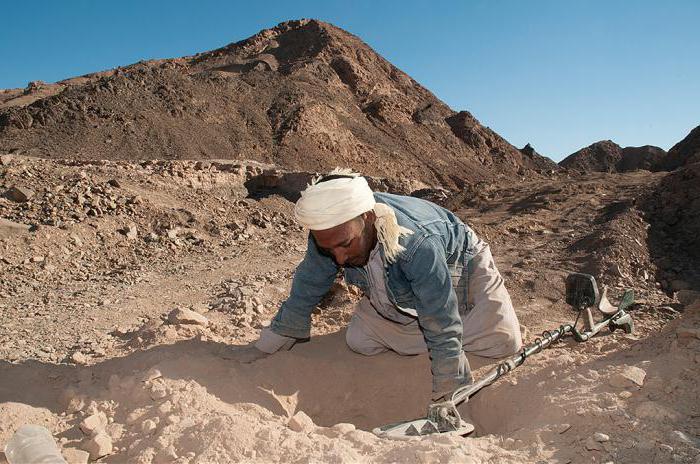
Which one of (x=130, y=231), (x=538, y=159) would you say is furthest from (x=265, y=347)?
(x=538, y=159)

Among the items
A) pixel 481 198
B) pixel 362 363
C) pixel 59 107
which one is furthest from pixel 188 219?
pixel 59 107

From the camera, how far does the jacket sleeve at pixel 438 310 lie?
2.42 m

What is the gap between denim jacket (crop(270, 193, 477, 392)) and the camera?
8.00 feet

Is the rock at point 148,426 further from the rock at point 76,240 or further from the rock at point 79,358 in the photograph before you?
the rock at point 76,240

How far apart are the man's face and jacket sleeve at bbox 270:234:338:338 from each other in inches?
14.5

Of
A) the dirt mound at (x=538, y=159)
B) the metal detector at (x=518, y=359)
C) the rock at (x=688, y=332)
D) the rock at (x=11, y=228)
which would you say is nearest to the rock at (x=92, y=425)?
the metal detector at (x=518, y=359)

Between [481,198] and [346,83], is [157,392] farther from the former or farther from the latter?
[346,83]

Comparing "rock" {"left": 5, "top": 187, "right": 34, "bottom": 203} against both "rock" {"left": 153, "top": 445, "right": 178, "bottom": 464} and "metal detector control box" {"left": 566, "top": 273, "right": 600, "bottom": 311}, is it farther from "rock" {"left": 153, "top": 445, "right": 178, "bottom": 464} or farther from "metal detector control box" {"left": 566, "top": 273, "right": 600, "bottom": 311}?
"metal detector control box" {"left": 566, "top": 273, "right": 600, "bottom": 311}

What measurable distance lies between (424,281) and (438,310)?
5.9 inches

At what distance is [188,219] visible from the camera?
7.49 m

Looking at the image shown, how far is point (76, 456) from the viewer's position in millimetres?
2029

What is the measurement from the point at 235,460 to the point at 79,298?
3.42 metres

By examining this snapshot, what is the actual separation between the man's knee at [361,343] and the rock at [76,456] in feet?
5.02

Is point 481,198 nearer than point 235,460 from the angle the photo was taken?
No
